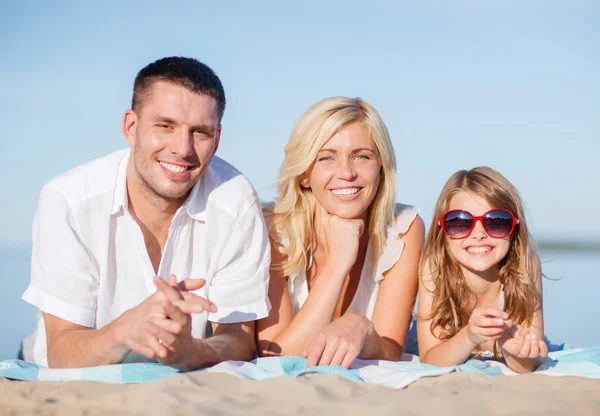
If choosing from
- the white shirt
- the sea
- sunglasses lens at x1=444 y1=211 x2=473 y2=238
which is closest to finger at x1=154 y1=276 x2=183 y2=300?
the white shirt

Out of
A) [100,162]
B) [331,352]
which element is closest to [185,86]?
[100,162]

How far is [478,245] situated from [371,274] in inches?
35.2

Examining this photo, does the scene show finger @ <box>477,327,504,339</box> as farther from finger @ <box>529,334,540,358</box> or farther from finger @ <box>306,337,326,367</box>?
finger @ <box>306,337,326,367</box>

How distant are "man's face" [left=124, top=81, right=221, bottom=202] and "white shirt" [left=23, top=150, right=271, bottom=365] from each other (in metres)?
0.19

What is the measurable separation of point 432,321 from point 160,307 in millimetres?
2135

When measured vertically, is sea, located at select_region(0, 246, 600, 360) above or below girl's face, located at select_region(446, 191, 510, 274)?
below

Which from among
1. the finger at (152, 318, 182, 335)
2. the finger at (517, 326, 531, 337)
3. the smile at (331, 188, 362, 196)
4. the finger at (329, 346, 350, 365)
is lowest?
the finger at (329, 346, 350, 365)

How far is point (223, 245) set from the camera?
14.4ft

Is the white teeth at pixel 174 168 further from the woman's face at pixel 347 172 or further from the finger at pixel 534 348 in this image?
the finger at pixel 534 348

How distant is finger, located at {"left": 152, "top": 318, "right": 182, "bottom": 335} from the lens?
3295 mm

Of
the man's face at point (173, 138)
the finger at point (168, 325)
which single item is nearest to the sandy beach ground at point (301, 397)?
the finger at point (168, 325)

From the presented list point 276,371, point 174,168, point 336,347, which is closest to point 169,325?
point 276,371

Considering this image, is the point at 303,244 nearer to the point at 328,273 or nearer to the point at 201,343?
the point at 328,273

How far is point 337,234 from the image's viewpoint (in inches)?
190
